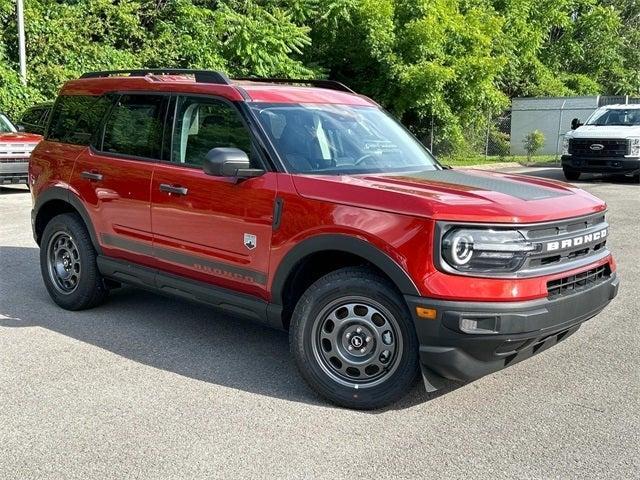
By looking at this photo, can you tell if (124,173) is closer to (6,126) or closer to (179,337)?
(179,337)

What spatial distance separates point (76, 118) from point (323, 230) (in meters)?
3.02

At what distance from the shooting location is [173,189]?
4895 mm

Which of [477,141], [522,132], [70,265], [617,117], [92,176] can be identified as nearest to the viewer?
[92,176]

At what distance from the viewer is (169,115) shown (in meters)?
5.13

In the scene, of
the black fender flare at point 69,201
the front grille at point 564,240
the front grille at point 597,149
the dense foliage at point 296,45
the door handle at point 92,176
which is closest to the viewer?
the front grille at point 564,240

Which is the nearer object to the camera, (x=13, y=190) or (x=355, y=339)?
(x=355, y=339)

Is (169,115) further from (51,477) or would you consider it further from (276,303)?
(51,477)

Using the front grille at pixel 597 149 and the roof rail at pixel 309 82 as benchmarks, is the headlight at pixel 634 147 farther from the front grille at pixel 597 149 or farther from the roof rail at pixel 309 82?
the roof rail at pixel 309 82

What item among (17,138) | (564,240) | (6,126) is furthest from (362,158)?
(6,126)

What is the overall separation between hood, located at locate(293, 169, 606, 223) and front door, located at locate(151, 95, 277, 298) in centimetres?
40

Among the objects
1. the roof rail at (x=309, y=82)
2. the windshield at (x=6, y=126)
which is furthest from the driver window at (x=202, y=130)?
the windshield at (x=6, y=126)

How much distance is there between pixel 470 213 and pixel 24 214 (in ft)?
31.2

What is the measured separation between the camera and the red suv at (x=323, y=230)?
368cm

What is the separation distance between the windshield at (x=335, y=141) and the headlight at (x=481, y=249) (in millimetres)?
1093
